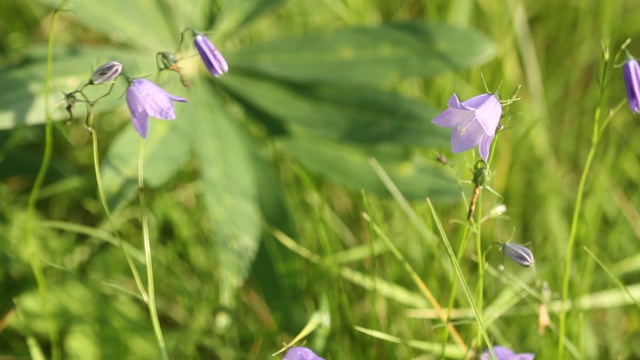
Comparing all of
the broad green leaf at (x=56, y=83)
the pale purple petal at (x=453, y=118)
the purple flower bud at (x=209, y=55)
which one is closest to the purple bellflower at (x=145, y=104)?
the purple flower bud at (x=209, y=55)

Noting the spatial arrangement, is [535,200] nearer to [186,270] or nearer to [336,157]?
[336,157]

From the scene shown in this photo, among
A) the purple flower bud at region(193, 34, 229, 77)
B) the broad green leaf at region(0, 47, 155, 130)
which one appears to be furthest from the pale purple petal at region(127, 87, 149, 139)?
the broad green leaf at region(0, 47, 155, 130)

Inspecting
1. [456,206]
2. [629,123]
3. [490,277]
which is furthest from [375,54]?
[629,123]

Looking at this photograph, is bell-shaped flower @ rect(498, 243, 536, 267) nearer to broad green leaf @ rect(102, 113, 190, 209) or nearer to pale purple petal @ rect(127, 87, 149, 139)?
pale purple petal @ rect(127, 87, 149, 139)

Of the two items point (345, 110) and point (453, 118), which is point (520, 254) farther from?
point (345, 110)

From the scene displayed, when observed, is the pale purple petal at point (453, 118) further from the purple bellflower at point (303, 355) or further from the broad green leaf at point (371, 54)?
the broad green leaf at point (371, 54)

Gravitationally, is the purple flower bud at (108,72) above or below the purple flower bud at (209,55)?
above

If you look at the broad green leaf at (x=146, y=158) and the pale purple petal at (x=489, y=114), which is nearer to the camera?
the pale purple petal at (x=489, y=114)
